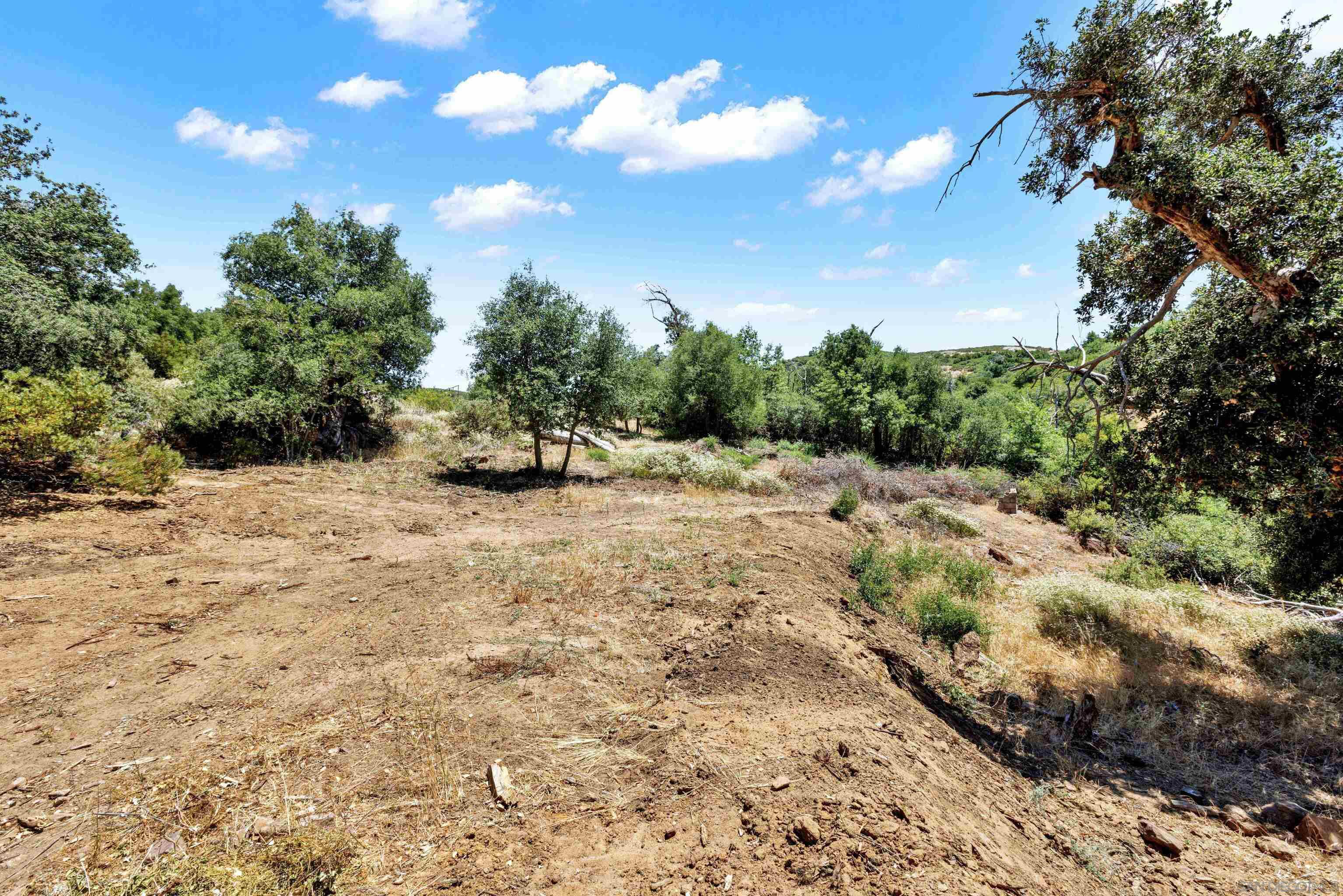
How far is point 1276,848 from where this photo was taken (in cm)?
380

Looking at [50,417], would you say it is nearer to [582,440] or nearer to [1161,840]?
[1161,840]

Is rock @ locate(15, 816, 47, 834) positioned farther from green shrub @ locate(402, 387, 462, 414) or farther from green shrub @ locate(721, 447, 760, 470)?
green shrub @ locate(402, 387, 462, 414)

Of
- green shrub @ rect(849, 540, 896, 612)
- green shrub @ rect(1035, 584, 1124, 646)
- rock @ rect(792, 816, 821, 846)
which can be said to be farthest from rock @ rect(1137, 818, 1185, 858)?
green shrub @ rect(1035, 584, 1124, 646)

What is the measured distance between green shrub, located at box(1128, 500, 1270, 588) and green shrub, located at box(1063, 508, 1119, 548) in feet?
5.64

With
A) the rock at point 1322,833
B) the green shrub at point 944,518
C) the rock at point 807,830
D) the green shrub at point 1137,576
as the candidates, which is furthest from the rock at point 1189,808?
the green shrub at point 944,518

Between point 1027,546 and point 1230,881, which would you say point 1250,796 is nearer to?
point 1230,881

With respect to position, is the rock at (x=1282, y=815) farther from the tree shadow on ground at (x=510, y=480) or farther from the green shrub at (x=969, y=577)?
the tree shadow on ground at (x=510, y=480)

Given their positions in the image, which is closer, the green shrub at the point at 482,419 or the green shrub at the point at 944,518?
the green shrub at the point at 944,518

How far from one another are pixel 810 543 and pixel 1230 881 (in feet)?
21.9

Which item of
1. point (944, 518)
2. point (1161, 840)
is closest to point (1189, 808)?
point (1161, 840)

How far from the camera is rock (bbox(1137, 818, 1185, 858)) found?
3.67 m

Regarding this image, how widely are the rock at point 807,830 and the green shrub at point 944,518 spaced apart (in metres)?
12.2

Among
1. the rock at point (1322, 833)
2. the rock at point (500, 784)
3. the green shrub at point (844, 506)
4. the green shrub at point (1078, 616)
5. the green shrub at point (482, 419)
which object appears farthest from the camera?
the green shrub at point (482, 419)

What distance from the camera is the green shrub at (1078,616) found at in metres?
7.75
